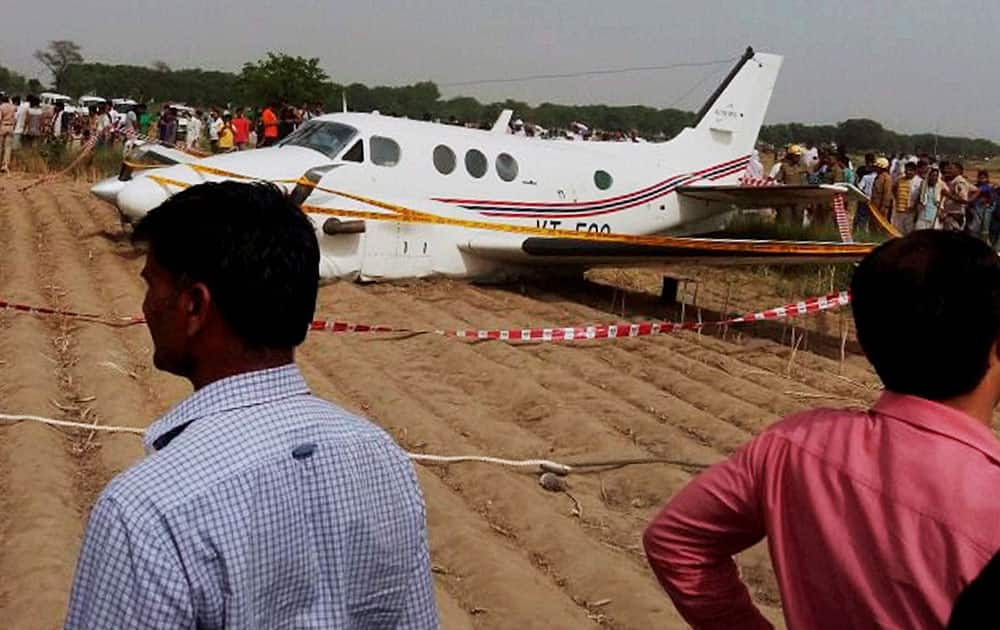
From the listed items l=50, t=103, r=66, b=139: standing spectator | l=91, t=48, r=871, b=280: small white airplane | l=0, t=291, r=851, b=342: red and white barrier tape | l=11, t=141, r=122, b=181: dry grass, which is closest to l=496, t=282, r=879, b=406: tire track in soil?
l=0, t=291, r=851, b=342: red and white barrier tape

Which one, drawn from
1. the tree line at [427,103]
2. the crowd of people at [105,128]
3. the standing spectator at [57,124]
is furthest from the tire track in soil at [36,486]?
the tree line at [427,103]

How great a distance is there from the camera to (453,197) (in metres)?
13.3

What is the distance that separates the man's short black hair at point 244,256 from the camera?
188 cm

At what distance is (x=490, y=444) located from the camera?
7043 mm

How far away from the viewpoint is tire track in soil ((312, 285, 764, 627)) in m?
5.45

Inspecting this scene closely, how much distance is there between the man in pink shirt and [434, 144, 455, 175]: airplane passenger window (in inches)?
447

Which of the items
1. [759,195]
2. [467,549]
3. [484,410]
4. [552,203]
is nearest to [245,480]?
[467,549]

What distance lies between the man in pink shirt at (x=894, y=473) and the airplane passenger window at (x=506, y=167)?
11863 millimetres

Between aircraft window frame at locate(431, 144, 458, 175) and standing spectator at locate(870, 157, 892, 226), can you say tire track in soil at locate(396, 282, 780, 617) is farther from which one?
standing spectator at locate(870, 157, 892, 226)

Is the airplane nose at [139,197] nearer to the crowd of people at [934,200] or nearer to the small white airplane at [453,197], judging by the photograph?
the small white airplane at [453,197]

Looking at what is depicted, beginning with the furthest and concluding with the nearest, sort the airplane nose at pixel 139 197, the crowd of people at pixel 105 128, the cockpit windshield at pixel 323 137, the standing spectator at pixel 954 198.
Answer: the crowd of people at pixel 105 128
the standing spectator at pixel 954 198
the cockpit windshield at pixel 323 137
the airplane nose at pixel 139 197

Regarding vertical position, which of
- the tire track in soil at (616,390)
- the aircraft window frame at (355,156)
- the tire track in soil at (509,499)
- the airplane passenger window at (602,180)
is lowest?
the tire track in soil at (616,390)

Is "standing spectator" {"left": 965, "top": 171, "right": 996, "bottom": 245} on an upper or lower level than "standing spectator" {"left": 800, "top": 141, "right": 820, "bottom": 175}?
lower

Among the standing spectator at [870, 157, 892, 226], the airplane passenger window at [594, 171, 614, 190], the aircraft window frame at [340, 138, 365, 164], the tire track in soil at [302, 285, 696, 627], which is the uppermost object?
the aircraft window frame at [340, 138, 365, 164]
